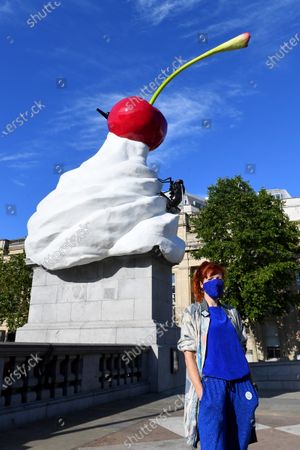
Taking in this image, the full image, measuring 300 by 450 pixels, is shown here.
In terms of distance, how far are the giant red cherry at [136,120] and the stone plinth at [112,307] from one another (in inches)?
177

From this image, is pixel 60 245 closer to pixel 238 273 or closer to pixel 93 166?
pixel 93 166

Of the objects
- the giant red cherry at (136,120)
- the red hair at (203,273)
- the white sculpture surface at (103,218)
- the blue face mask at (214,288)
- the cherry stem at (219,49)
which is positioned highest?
the cherry stem at (219,49)

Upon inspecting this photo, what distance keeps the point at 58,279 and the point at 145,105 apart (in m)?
6.74

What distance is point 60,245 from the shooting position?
12.8 m

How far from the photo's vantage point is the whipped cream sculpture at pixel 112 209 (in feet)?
41.2

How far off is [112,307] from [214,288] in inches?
358

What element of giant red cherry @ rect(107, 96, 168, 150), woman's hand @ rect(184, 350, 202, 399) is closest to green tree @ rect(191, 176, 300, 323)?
giant red cherry @ rect(107, 96, 168, 150)

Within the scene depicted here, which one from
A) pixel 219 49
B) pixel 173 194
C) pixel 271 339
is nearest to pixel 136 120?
pixel 173 194

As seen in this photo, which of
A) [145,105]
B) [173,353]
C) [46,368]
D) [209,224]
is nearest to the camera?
[46,368]

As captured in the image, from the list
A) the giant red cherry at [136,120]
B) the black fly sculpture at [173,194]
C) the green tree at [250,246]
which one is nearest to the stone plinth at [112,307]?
the black fly sculpture at [173,194]

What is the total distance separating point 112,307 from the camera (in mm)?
12609

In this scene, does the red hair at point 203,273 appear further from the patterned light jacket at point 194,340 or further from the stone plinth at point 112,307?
the stone plinth at point 112,307

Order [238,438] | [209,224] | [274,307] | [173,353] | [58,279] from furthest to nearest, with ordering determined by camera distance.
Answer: [209,224], [274,307], [58,279], [173,353], [238,438]

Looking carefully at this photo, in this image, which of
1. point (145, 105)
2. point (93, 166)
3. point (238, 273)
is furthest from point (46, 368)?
point (238, 273)
